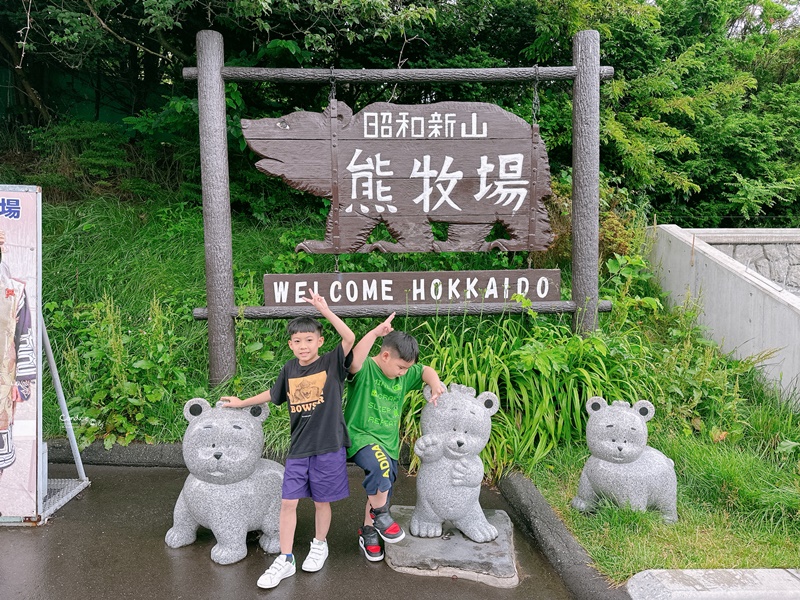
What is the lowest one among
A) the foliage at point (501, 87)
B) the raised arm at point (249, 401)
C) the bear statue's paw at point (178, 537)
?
the bear statue's paw at point (178, 537)

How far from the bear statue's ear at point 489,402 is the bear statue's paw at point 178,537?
64.8 inches

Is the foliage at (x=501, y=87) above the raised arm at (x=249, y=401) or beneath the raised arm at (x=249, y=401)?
above

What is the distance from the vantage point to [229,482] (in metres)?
3.05

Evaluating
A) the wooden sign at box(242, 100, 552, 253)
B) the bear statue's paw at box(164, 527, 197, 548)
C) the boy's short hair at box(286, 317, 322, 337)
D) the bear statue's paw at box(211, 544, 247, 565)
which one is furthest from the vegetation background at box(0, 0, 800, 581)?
the boy's short hair at box(286, 317, 322, 337)

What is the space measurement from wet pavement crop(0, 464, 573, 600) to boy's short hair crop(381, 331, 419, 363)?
41.1 inches

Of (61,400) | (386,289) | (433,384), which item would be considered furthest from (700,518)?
(61,400)

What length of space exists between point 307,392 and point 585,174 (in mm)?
2718

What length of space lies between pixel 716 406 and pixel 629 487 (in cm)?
149

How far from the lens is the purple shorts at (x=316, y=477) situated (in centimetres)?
292

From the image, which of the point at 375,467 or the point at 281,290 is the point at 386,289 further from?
the point at 375,467

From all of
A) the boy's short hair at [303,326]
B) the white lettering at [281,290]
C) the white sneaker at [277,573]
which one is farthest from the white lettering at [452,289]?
the white sneaker at [277,573]

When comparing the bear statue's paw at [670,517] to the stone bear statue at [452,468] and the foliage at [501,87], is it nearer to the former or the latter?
the stone bear statue at [452,468]

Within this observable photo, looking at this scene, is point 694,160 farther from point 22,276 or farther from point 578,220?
point 22,276

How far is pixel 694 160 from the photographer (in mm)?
7648
